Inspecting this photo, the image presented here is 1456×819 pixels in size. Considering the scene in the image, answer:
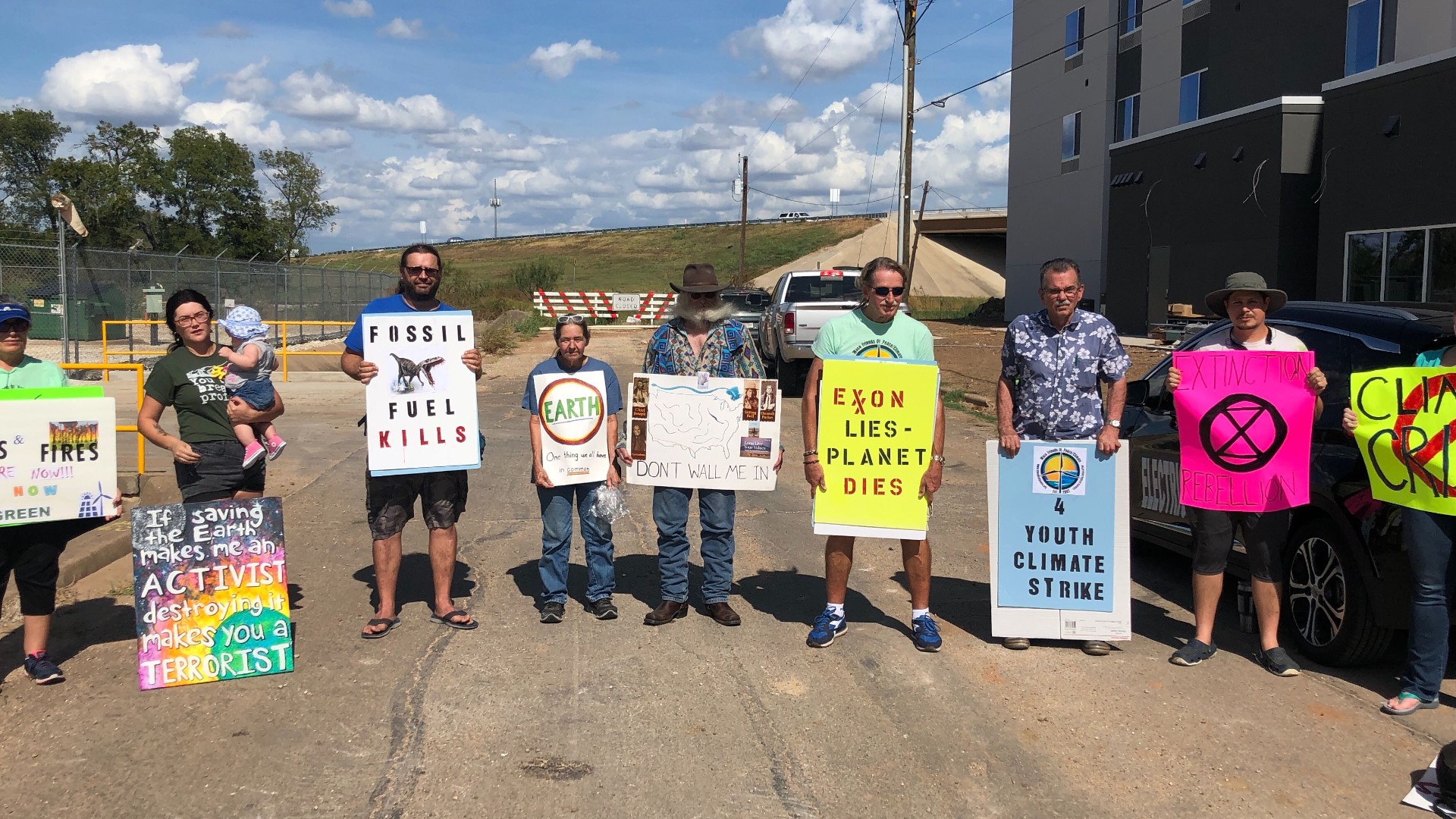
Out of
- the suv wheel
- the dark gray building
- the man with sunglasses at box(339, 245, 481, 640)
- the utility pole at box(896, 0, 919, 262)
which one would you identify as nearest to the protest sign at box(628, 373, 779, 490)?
the man with sunglasses at box(339, 245, 481, 640)

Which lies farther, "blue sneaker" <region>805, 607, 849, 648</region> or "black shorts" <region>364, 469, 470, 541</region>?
"black shorts" <region>364, 469, 470, 541</region>

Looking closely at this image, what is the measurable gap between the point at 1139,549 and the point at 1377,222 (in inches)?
673

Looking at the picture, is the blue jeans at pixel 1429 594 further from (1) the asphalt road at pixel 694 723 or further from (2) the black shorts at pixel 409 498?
(2) the black shorts at pixel 409 498

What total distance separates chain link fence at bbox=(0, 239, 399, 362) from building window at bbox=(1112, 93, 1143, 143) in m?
26.1

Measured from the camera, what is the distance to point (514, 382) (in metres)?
20.5

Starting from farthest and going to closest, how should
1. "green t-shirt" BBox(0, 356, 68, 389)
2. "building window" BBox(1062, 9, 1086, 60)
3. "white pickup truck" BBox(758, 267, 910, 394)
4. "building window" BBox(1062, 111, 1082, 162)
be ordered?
"building window" BBox(1062, 111, 1082, 162)
"building window" BBox(1062, 9, 1086, 60)
"white pickup truck" BBox(758, 267, 910, 394)
"green t-shirt" BBox(0, 356, 68, 389)

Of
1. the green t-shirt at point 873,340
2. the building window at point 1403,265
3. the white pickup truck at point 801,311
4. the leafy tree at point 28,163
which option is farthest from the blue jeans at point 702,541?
the leafy tree at point 28,163

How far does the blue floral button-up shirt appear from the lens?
18.3ft

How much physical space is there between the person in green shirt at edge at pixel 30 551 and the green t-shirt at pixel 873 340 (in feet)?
11.8

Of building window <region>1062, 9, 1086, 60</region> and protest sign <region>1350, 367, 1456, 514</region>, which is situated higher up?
building window <region>1062, 9, 1086, 60</region>

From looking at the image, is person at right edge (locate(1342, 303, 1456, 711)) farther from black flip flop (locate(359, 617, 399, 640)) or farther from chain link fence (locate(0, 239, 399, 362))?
chain link fence (locate(0, 239, 399, 362))

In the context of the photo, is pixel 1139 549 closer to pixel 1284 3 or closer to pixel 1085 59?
pixel 1284 3

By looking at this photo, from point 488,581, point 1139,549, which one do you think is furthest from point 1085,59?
point 488,581

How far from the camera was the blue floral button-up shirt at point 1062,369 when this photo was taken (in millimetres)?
5566
